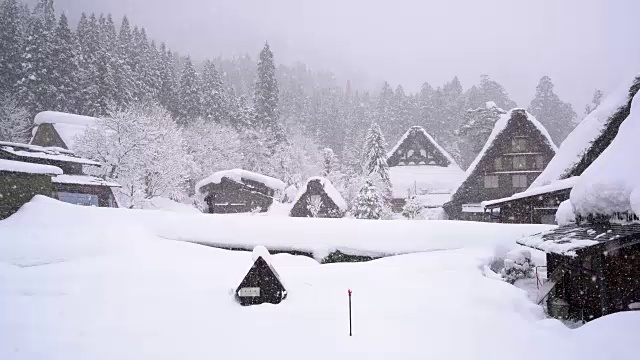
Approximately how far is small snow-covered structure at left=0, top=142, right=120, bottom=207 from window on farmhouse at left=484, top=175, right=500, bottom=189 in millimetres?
26593

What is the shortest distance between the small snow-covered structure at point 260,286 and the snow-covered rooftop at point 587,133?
14.0 m

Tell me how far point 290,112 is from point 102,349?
62.2 meters

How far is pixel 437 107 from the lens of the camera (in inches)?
2299

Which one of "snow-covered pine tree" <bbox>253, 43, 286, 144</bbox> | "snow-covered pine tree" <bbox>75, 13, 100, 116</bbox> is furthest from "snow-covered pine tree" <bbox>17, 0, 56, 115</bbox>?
"snow-covered pine tree" <bbox>253, 43, 286, 144</bbox>

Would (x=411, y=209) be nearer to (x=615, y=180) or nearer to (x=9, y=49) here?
(x=615, y=180)

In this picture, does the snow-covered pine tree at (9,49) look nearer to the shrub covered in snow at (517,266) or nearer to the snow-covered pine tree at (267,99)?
the snow-covered pine tree at (267,99)

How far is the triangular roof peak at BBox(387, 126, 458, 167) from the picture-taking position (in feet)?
109

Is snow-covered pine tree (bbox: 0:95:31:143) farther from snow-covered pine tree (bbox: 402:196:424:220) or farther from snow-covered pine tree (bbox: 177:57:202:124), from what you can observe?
snow-covered pine tree (bbox: 402:196:424:220)

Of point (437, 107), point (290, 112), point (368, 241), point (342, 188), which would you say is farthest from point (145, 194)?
point (437, 107)

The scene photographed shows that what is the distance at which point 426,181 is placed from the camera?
3064 centimetres

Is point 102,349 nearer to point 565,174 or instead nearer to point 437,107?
point 565,174

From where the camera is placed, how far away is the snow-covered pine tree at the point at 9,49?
128 feet

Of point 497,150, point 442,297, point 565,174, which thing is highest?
point 497,150

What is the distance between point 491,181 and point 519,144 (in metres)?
3.20
